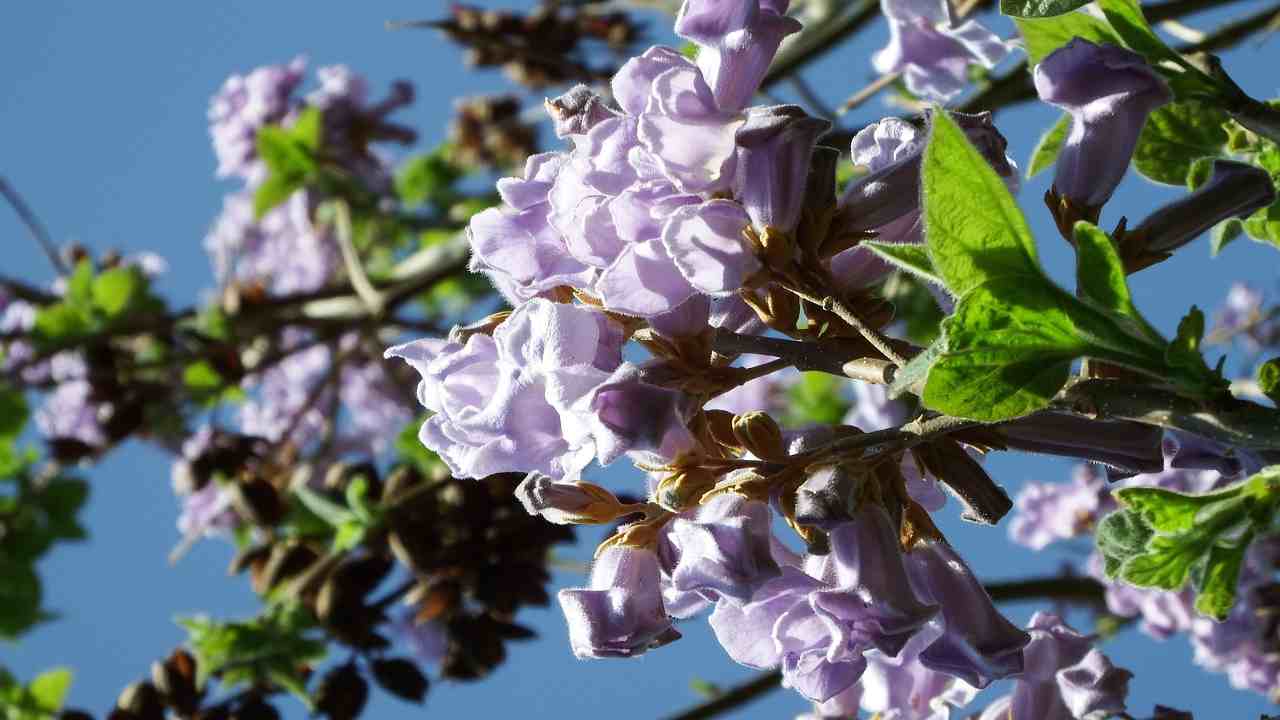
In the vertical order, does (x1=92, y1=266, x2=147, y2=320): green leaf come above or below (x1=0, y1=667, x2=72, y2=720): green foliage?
above

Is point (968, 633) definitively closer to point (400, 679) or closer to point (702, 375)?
point (702, 375)

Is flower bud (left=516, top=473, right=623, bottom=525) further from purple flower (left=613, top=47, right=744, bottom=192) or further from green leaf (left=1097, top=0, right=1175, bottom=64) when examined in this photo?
green leaf (left=1097, top=0, right=1175, bottom=64)

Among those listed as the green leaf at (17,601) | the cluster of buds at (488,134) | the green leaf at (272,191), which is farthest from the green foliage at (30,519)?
the cluster of buds at (488,134)

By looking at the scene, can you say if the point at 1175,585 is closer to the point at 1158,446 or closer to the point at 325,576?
the point at 1158,446

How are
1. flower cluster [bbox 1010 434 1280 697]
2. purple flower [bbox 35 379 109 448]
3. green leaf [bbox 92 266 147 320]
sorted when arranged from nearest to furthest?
flower cluster [bbox 1010 434 1280 697] → green leaf [bbox 92 266 147 320] → purple flower [bbox 35 379 109 448]

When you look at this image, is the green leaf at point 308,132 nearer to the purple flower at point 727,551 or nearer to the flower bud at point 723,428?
the flower bud at point 723,428

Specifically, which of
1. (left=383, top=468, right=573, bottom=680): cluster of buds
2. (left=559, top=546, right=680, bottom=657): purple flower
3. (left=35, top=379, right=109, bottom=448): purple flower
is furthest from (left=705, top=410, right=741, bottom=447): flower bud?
(left=35, top=379, right=109, bottom=448): purple flower

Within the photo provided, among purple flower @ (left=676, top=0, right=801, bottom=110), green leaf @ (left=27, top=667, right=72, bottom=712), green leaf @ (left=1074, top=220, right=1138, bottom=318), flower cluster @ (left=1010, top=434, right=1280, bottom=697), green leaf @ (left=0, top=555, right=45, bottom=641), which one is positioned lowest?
flower cluster @ (left=1010, top=434, right=1280, bottom=697)
